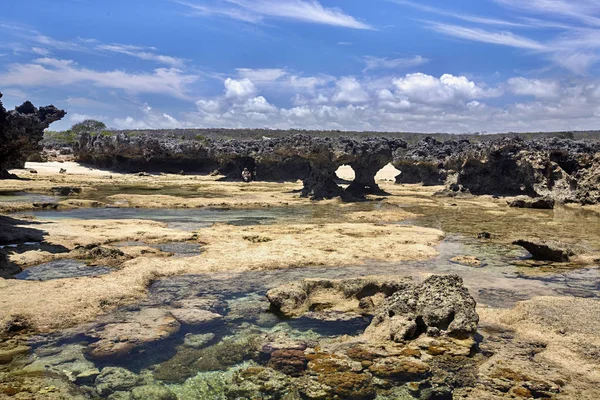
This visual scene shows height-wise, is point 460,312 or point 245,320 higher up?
point 460,312

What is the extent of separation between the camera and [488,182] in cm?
3922

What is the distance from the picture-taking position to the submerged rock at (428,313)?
26.8ft

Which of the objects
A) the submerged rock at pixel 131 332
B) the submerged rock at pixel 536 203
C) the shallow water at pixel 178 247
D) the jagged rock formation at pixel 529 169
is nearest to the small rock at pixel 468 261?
the shallow water at pixel 178 247

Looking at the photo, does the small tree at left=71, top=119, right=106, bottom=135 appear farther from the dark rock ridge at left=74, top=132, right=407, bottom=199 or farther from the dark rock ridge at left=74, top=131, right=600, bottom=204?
the dark rock ridge at left=74, top=131, right=600, bottom=204

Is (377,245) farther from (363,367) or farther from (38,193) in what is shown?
(38,193)

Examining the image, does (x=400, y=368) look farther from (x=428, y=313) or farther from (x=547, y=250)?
(x=547, y=250)

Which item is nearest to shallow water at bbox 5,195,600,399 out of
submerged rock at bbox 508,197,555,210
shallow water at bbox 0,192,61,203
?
submerged rock at bbox 508,197,555,210

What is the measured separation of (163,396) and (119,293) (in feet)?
14.4

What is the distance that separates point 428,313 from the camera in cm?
853

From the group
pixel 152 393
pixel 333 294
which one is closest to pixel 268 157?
pixel 333 294

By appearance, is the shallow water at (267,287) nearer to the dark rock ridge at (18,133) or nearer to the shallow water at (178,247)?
the shallow water at (178,247)

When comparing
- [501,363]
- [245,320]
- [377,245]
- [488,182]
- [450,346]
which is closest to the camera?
[501,363]

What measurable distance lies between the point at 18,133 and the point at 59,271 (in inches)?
299

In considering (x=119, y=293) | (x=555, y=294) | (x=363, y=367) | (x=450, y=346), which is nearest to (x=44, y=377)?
(x=119, y=293)
